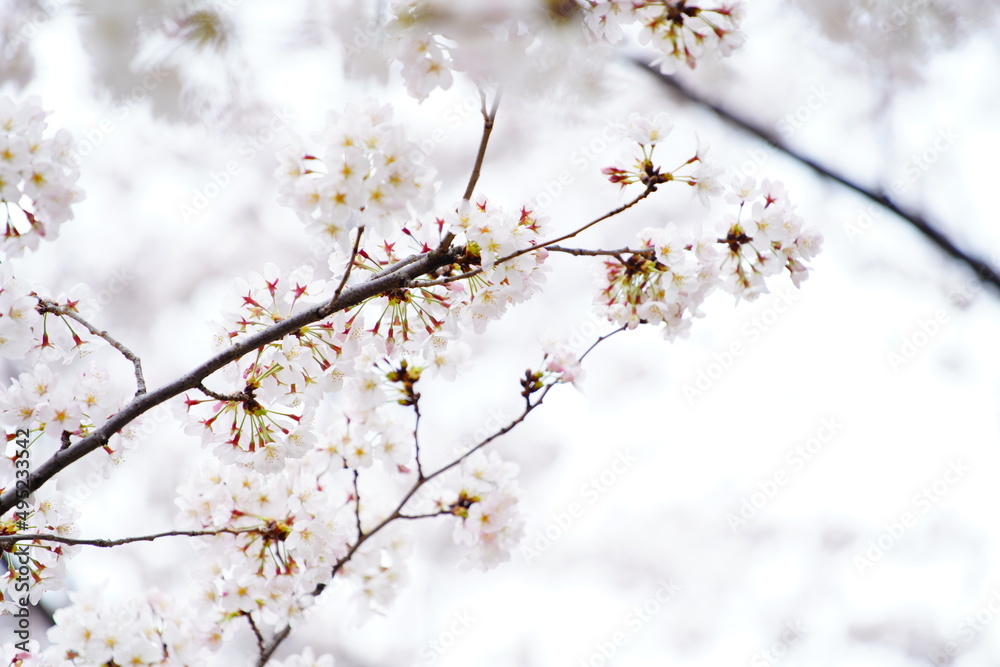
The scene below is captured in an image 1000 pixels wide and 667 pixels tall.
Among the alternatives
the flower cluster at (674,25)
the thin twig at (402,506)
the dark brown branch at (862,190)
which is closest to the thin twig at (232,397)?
the thin twig at (402,506)

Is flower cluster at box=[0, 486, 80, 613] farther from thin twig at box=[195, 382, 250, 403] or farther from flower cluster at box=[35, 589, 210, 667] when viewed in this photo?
thin twig at box=[195, 382, 250, 403]

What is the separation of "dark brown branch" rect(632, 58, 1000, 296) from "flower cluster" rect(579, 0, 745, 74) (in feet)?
1.29

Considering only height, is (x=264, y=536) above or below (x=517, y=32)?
below

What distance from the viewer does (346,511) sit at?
1.72 m

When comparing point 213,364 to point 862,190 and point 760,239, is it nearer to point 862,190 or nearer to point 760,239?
point 760,239

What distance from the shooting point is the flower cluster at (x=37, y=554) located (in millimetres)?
1295

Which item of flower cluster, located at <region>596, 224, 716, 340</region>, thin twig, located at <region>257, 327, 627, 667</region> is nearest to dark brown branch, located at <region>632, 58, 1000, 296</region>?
flower cluster, located at <region>596, 224, 716, 340</region>

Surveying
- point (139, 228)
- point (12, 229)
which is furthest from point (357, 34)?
point (139, 228)

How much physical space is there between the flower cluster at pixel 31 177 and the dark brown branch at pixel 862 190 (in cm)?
129

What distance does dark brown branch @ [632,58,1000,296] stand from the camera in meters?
1.70

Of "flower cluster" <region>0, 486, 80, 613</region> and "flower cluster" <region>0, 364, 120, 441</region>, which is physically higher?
"flower cluster" <region>0, 364, 120, 441</region>

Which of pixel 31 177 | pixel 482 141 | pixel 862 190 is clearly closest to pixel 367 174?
pixel 482 141

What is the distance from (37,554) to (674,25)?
1.64m

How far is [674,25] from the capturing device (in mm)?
1240
